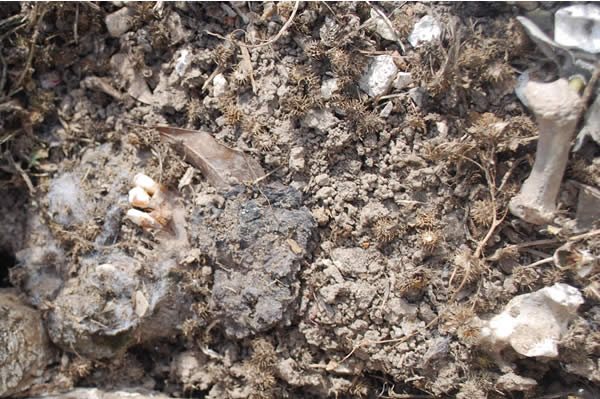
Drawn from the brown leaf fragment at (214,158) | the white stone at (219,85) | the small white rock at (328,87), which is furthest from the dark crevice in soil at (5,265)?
the small white rock at (328,87)

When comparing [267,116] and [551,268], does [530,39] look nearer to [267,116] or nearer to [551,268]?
[551,268]

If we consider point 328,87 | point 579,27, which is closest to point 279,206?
point 328,87

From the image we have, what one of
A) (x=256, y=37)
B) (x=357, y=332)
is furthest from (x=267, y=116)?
(x=357, y=332)

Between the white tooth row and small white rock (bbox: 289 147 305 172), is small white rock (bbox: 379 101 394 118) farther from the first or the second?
the white tooth row

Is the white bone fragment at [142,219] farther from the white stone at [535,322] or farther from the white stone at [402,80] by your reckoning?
the white stone at [535,322]

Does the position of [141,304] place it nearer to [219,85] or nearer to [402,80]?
[219,85]

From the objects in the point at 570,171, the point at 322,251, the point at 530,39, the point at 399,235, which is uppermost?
the point at 530,39
